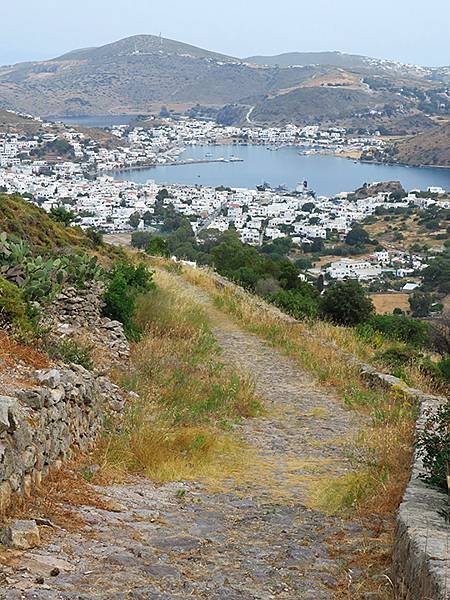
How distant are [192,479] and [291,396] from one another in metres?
3.40

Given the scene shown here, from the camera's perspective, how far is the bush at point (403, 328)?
14.5 m

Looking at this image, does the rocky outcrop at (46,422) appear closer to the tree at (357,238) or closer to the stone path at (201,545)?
the stone path at (201,545)

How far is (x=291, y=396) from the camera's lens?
28.0 ft

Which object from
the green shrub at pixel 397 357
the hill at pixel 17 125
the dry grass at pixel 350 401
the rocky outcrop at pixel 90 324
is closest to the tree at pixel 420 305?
the dry grass at pixel 350 401

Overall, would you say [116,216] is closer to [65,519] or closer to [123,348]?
[123,348]

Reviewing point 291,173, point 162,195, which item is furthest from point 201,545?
point 291,173

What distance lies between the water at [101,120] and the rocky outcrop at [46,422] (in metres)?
164

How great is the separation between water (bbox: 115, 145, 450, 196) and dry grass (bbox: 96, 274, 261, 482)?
9067cm

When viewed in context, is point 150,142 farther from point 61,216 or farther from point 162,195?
point 61,216

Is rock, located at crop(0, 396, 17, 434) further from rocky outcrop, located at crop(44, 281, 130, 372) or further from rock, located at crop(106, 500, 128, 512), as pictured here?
rocky outcrop, located at crop(44, 281, 130, 372)

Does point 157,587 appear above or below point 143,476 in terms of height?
above

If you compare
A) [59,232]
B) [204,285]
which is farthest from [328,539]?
[59,232]

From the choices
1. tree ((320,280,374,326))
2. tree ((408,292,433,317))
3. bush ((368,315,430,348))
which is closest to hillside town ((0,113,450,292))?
tree ((408,292,433,317))

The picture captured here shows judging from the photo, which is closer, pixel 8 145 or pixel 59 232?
pixel 59 232
